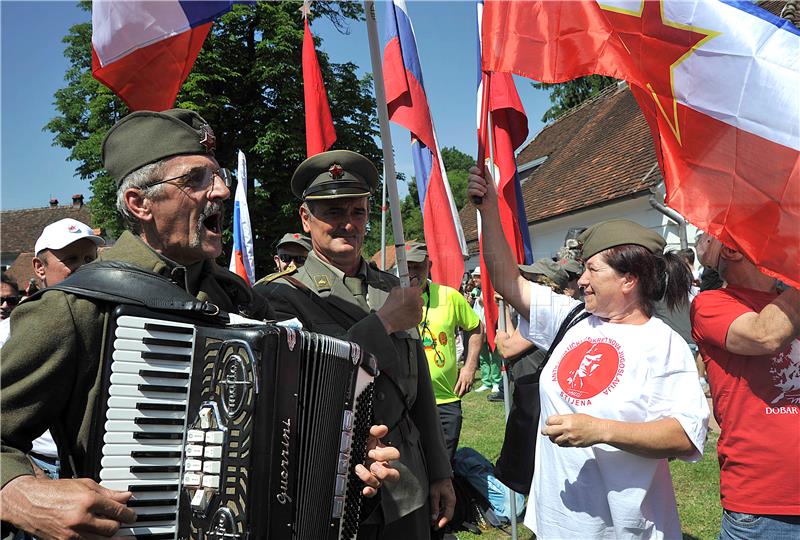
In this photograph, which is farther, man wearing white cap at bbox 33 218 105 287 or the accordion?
man wearing white cap at bbox 33 218 105 287

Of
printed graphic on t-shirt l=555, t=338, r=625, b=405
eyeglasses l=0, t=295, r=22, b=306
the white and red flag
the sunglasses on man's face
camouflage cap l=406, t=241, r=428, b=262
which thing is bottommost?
printed graphic on t-shirt l=555, t=338, r=625, b=405

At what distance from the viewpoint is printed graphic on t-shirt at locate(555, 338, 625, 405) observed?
A: 2877 mm

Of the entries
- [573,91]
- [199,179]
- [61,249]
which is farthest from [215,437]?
[573,91]

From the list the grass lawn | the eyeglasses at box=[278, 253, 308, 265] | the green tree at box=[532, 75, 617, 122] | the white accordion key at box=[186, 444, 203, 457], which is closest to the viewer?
the white accordion key at box=[186, 444, 203, 457]

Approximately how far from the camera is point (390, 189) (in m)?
2.67

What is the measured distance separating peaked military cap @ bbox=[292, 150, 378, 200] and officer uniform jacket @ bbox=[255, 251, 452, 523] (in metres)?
0.30

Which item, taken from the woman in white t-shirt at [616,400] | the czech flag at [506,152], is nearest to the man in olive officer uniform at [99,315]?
the woman in white t-shirt at [616,400]

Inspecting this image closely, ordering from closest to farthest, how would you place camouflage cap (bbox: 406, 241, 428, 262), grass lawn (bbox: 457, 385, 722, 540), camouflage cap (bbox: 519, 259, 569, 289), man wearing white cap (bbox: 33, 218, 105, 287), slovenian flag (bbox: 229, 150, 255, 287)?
1. man wearing white cap (bbox: 33, 218, 105, 287)
2. camouflage cap (bbox: 519, 259, 569, 289)
3. grass lawn (bbox: 457, 385, 722, 540)
4. camouflage cap (bbox: 406, 241, 428, 262)
5. slovenian flag (bbox: 229, 150, 255, 287)

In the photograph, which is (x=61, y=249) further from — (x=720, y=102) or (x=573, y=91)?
(x=573, y=91)

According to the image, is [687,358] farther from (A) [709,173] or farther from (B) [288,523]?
(B) [288,523]

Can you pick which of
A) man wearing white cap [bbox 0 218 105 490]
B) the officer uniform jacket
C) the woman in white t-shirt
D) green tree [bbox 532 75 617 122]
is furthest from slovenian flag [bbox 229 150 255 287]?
green tree [bbox 532 75 617 122]

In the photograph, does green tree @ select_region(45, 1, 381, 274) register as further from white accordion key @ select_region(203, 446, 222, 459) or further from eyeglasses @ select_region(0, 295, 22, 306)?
white accordion key @ select_region(203, 446, 222, 459)

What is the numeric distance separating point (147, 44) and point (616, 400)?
7.83 ft

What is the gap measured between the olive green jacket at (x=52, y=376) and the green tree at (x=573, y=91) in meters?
33.0
